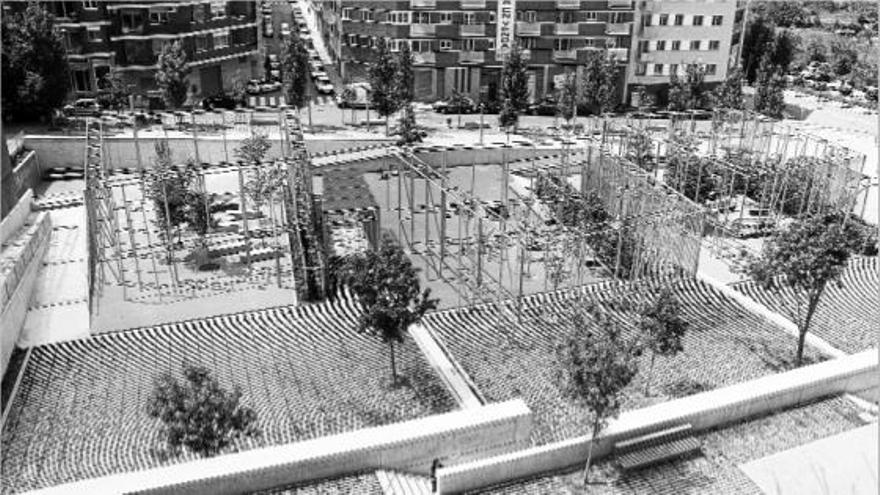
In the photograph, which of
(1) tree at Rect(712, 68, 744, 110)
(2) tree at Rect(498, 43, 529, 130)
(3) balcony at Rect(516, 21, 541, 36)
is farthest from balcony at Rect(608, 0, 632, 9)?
(2) tree at Rect(498, 43, 529, 130)

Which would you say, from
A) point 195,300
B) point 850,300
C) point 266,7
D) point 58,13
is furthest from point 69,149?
point 266,7

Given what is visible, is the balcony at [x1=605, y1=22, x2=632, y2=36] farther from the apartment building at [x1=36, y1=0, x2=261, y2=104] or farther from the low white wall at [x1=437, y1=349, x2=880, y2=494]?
the low white wall at [x1=437, y1=349, x2=880, y2=494]

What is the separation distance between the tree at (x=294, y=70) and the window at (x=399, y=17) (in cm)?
835

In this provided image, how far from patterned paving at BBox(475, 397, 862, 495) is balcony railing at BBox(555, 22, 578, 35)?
142 feet

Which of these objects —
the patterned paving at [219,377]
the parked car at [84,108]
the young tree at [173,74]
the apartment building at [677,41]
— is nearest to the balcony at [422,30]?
the apartment building at [677,41]

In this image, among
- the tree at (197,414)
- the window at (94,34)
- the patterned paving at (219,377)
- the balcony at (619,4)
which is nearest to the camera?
the tree at (197,414)

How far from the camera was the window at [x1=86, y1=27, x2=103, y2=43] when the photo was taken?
51750mm

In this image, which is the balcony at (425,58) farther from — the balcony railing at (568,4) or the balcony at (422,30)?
the balcony railing at (568,4)

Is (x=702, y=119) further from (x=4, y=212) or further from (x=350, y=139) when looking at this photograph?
(x=4, y=212)

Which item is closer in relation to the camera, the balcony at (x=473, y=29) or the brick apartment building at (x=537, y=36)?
the brick apartment building at (x=537, y=36)

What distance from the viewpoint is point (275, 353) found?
23891 mm

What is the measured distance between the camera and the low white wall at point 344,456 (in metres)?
16.4

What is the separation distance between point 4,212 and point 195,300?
9.15 metres

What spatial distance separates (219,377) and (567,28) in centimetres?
4447
